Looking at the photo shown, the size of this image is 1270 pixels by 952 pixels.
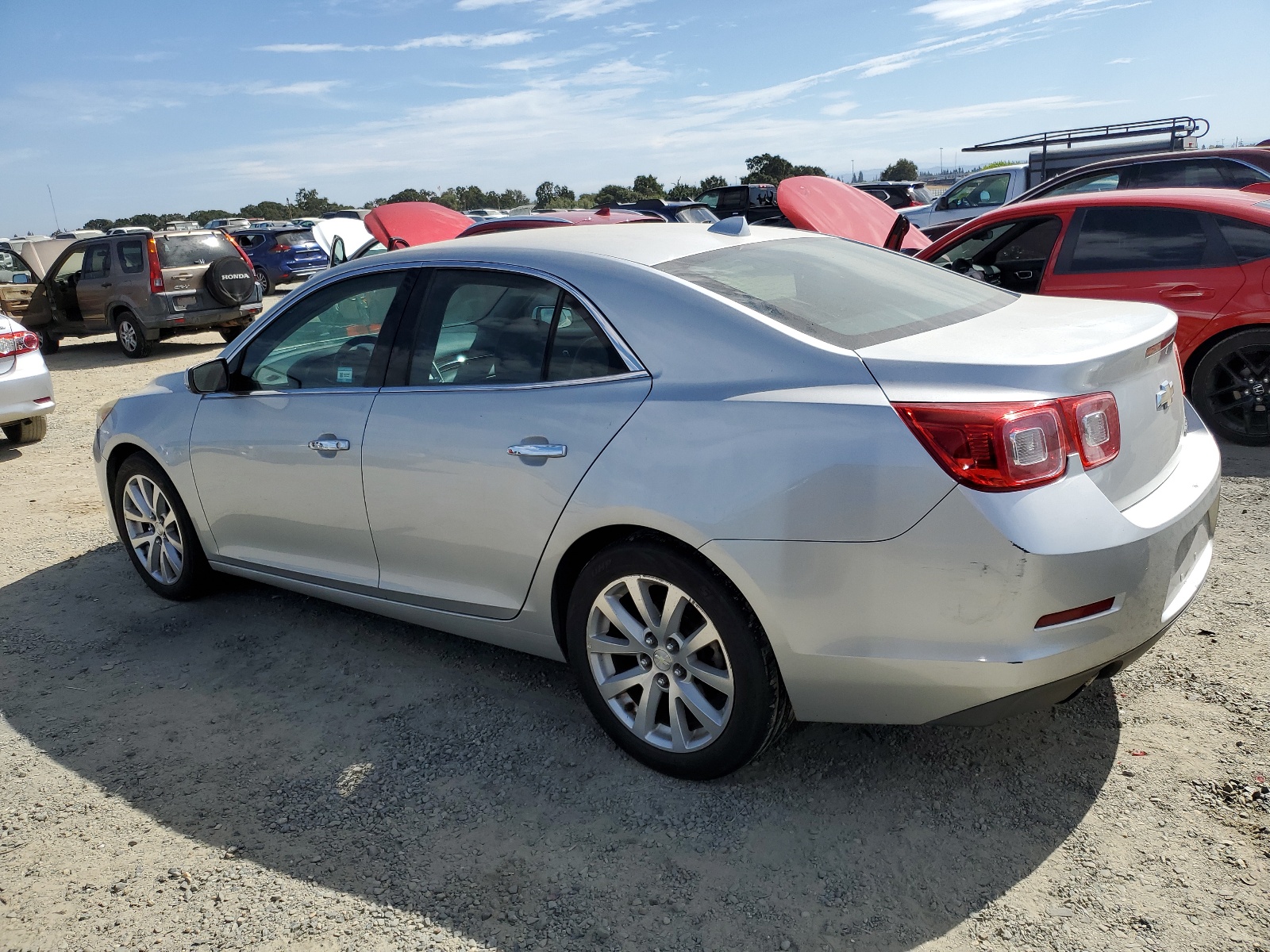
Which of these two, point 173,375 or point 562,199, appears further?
point 562,199

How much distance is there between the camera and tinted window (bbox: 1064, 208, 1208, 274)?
6.20 metres

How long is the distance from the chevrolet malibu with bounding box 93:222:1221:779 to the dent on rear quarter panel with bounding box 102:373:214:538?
1.68 ft

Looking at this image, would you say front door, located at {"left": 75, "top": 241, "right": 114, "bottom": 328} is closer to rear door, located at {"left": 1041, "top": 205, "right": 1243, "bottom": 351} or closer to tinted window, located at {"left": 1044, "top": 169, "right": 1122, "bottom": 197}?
tinted window, located at {"left": 1044, "top": 169, "right": 1122, "bottom": 197}

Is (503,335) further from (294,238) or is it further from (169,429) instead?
(294,238)

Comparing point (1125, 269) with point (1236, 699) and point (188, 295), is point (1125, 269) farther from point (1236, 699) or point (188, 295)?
point (188, 295)

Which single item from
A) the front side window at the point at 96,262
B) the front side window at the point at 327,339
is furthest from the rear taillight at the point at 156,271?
the front side window at the point at 327,339

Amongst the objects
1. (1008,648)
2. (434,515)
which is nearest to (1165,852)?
(1008,648)

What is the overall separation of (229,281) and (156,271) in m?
0.93

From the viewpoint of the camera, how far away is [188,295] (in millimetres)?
13695

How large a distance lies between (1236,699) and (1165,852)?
95cm

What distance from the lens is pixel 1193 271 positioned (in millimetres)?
6160

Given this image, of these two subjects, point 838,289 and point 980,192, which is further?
point 980,192

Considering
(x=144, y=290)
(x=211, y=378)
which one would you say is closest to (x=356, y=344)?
(x=211, y=378)

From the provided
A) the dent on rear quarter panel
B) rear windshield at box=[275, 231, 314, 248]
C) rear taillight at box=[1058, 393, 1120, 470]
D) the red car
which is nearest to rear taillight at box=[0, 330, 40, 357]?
the dent on rear quarter panel
